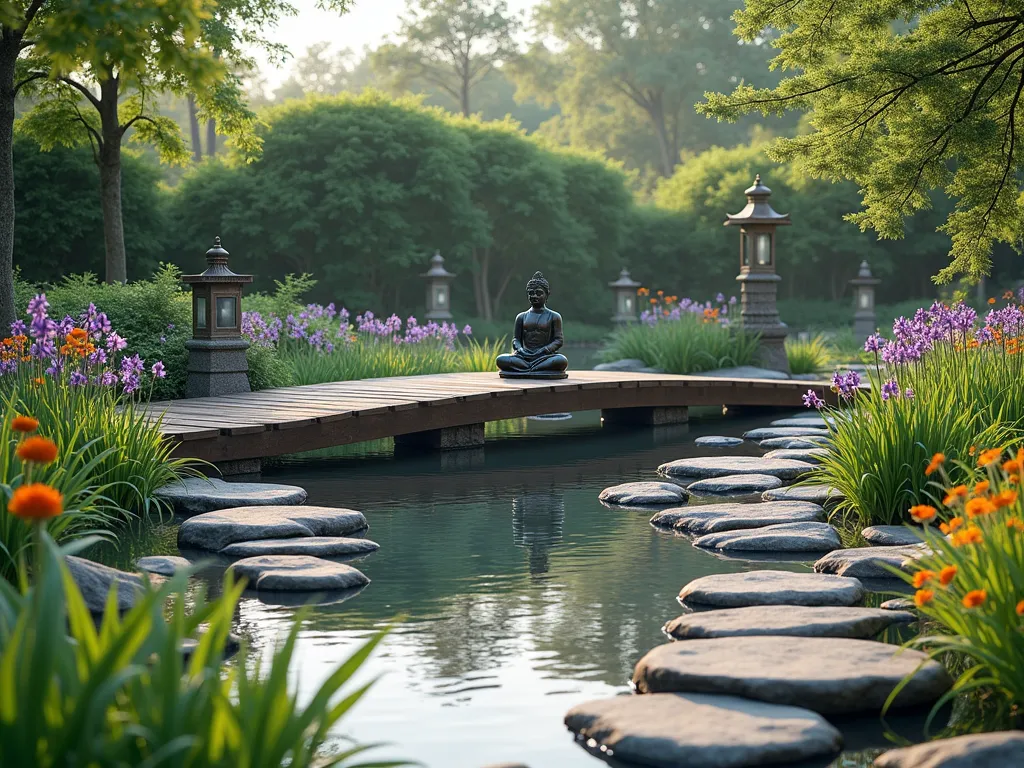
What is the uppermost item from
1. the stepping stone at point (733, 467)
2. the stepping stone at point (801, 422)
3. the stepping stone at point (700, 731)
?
the stepping stone at point (801, 422)

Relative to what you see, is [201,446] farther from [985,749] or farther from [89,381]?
[985,749]

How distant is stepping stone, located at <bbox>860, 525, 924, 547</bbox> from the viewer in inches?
302

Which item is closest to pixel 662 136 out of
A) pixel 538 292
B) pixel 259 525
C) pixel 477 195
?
pixel 477 195

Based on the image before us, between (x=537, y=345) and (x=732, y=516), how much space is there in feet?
22.6

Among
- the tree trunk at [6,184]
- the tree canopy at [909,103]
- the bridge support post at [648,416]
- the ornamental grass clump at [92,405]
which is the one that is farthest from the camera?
the bridge support post at [648,416]

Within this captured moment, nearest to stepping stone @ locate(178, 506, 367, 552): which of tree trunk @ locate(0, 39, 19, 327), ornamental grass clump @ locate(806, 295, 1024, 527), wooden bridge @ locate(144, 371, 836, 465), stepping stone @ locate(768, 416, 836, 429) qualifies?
wooden bridge @ locate(144, 371, 836, 465)

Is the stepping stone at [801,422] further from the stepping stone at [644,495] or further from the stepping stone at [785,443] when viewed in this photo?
the stepping stone at [644,495]

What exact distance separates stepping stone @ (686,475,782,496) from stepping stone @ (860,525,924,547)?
2.11m

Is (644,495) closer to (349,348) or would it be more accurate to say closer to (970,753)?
(970,753)

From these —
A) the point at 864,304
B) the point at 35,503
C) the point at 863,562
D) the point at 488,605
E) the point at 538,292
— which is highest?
the point at 864,304

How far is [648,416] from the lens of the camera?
16062 millimetres

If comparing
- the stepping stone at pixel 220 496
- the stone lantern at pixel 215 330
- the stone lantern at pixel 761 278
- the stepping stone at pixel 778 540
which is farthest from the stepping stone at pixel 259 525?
the stone lantern at pixel 761 278

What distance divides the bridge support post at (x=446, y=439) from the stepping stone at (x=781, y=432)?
3073 millimetres

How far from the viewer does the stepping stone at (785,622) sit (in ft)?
18.4
